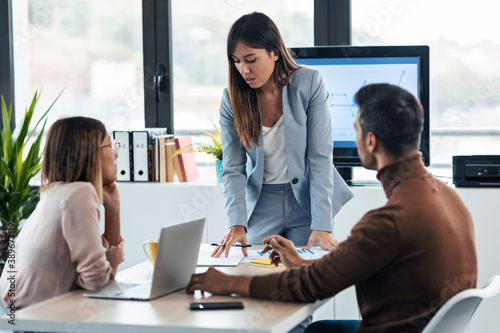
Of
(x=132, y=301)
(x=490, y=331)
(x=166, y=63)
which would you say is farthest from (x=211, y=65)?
(x=132, y=301)

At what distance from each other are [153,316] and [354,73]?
2.29m

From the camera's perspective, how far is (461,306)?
1397 mm

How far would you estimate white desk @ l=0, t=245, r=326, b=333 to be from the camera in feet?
4.47

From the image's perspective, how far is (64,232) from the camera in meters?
1.67

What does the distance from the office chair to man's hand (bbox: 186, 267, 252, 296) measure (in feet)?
1.48

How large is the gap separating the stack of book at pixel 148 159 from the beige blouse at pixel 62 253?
200cm

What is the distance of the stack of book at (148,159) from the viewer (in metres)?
3.73

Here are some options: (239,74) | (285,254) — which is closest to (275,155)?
(239,74)

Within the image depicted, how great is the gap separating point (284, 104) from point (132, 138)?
1.64 metres

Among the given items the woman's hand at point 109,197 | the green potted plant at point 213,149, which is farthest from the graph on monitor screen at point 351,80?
the woman's hand at point 109,197

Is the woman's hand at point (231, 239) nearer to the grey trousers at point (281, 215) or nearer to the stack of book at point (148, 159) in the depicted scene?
the grey trousers at point (281, 215)

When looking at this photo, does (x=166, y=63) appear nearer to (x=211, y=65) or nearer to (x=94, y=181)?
Answer: (x=211, y=65)

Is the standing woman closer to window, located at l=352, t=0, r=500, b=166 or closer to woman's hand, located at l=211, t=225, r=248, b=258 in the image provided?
woman's hand, located at l=211, t=225, r=248, b=258

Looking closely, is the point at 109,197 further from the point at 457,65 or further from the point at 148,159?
the point at 457,65
